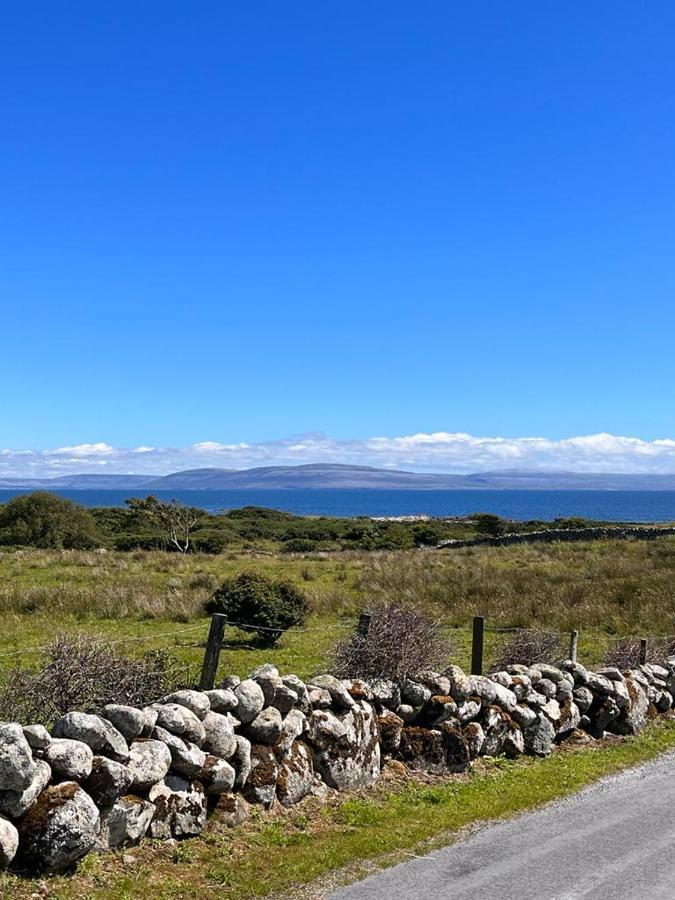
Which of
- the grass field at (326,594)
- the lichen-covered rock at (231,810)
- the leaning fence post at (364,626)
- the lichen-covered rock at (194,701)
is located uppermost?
the leaning fence post at (364,626)

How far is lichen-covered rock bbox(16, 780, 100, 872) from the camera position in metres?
6.68

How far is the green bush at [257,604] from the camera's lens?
69.6ft

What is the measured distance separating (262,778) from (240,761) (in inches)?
14.0

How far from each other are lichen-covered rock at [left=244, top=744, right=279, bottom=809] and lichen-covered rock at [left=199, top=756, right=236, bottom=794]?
1.34ft

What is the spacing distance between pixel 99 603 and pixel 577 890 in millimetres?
18902

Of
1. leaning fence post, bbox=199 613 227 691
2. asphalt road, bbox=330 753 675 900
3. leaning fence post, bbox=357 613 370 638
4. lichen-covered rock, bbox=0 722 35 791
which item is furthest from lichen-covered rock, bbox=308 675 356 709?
lichen-covered rock, bbox=0 722 35 791

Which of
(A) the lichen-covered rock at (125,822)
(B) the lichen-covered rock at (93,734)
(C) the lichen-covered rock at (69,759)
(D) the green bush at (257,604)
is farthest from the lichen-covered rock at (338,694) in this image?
(D) the green bush at (257,604)

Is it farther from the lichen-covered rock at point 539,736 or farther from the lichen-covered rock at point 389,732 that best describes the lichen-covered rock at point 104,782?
the lichen-covered rock at point 539,736

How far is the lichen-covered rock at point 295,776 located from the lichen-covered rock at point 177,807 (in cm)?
116

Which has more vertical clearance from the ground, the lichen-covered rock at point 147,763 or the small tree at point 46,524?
the lichen-covered rock at point 147,763

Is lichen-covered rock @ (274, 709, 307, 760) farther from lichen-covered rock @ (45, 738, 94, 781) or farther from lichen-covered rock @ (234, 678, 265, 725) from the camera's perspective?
lichen-covered rock @ (45, 738, 94, 781)

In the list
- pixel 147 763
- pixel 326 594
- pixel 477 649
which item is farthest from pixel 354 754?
pixel 326 594

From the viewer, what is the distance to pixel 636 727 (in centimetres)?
1345

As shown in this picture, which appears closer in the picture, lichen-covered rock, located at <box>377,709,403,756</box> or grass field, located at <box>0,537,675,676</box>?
lichen-covered rock, located at <box>377,709,403,756</box>
